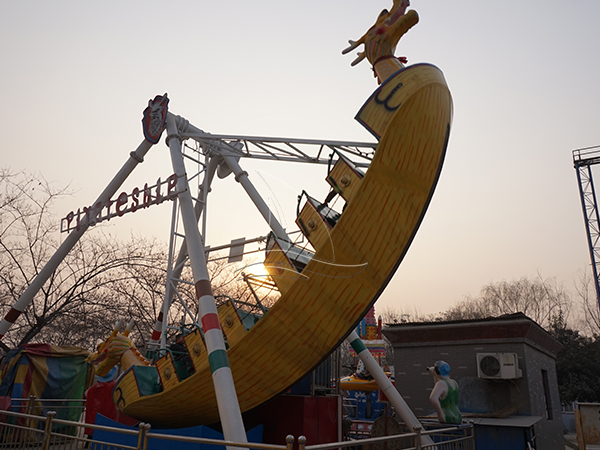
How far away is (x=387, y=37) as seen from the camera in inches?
284

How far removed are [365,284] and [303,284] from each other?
0.96 m

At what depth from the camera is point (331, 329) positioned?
6.85 metres

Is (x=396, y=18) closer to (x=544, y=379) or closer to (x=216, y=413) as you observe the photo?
(x=216, y=413)

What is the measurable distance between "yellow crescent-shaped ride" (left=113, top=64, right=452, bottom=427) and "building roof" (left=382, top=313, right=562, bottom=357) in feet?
22.0

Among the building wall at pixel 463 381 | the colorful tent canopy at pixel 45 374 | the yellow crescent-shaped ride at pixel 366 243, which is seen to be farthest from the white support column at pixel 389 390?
the colorful tent canopy at pixel 45 374

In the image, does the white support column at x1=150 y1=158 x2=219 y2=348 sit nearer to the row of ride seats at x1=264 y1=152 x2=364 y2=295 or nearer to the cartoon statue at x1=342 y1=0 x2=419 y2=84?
the row of ride seats at x1=264 y1=152 x2=364 y2=295

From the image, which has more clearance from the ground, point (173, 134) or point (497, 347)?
point (173, 134)

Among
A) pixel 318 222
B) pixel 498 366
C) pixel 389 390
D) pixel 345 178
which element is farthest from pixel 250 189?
pixel 498 366

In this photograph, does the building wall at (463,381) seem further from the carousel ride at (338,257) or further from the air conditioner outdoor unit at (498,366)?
the carousel ride at (338,257)

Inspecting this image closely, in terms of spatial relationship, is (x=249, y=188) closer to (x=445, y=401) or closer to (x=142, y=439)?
(x=445, y=401)

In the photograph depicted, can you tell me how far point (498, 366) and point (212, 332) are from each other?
26.2ft

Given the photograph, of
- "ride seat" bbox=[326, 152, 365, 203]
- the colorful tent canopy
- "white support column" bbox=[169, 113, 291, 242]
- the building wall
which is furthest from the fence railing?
"white support column" bbox=[169, 113, 291, 242]

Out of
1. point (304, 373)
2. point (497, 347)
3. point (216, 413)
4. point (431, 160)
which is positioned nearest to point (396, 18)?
point (431, 160)

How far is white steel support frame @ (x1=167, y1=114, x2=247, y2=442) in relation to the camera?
6.29 meters
